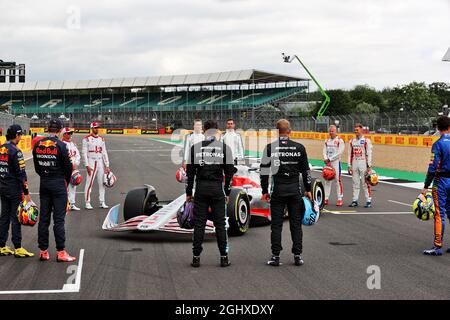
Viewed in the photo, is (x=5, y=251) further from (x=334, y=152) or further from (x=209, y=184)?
(x=334, y=152)

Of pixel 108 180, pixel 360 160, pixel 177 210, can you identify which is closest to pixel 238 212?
pixel 177 210

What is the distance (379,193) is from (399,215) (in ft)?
13.5

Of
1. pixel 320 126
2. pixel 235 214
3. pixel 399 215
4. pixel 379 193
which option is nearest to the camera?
pixel 235 214

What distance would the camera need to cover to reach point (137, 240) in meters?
9.27

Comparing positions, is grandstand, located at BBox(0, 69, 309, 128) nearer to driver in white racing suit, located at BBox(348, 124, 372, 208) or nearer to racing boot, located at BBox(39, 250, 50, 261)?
driver in white racing suit, located at BBox(348, 124, 372, 208)

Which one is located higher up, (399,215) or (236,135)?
(236,135)

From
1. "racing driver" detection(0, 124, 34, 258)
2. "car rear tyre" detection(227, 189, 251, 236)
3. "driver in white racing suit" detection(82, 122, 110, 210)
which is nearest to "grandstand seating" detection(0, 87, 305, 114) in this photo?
"driver in white racing suit" detection(82, 122, 110, 210)

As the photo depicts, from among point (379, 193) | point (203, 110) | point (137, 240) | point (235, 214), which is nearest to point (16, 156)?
point (137, 240)

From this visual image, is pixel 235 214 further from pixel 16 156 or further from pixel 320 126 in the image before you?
pixel 320 126

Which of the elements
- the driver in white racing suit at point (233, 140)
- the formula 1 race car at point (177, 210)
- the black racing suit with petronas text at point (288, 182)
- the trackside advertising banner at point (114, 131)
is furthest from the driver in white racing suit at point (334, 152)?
the trackside advertising banner at point (114, 131)

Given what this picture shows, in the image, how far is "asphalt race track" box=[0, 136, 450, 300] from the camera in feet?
20.1

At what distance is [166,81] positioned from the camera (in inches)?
3526

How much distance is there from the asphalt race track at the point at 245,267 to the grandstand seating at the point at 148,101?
216 feet

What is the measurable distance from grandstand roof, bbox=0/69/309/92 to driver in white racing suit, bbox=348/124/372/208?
62918mm
